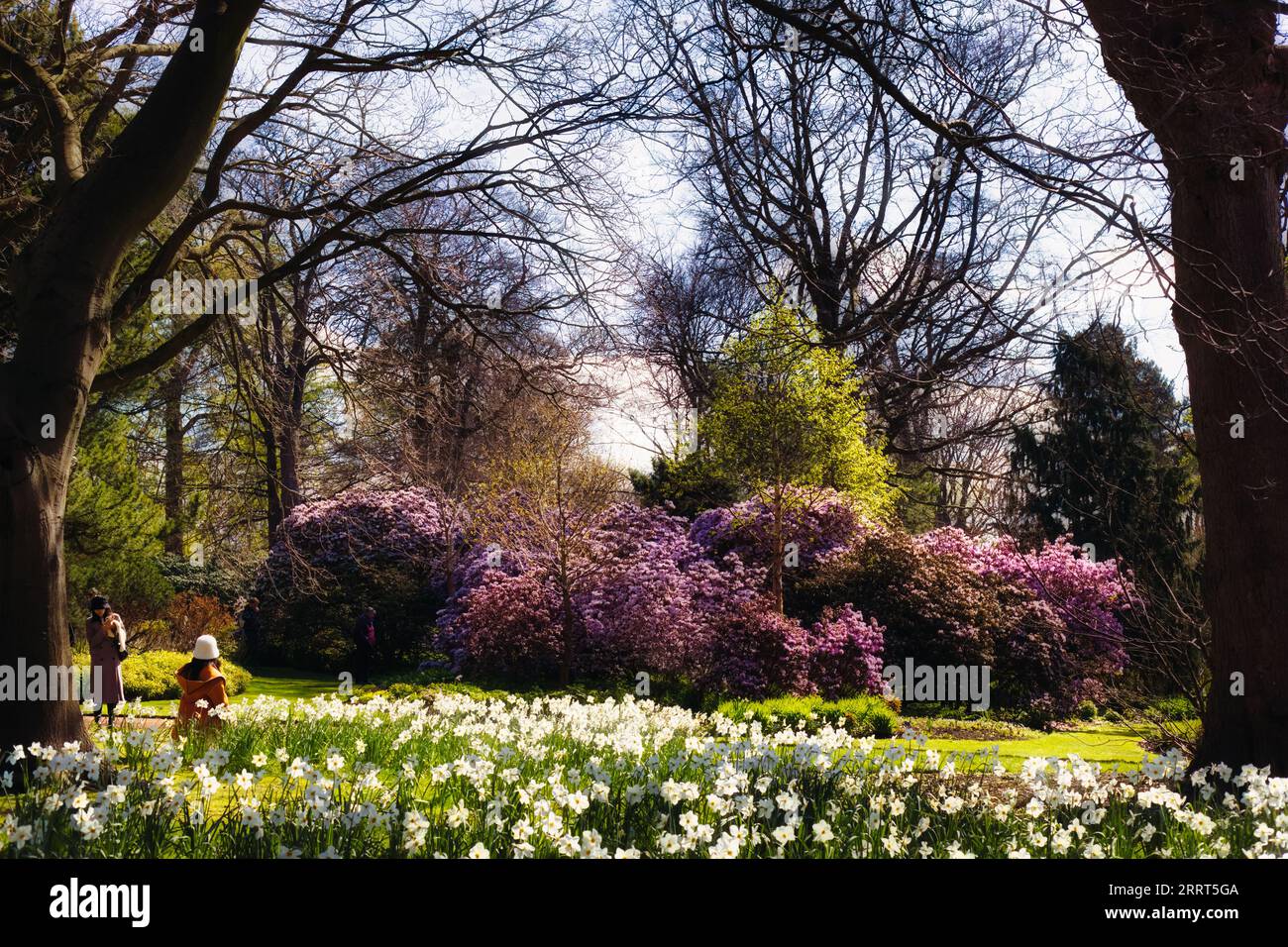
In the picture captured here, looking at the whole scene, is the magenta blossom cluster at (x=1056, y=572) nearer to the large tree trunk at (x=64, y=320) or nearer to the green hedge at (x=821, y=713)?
the green hedge at (x=821, y=713)

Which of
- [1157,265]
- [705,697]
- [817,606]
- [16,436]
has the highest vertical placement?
[1157,265]

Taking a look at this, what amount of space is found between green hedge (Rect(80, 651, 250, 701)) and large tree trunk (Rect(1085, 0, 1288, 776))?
13.3 m

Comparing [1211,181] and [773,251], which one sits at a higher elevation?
[773,251]

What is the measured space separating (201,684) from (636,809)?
194 inches

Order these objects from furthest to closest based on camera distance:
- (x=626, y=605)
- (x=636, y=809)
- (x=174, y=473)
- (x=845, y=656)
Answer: (x=174, y=473) → (x=626, y=605) → (x=845, y=656) → (x=636, y=809)

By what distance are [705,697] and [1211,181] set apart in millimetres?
9631

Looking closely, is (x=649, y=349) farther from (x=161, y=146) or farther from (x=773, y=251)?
(x=161, y=146)

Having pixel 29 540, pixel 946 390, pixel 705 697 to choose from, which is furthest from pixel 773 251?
pixel 29 540

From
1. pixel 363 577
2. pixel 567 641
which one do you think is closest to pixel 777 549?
pixel 567 641

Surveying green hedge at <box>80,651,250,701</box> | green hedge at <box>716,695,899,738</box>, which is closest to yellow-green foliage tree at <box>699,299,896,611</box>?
green hedge at <box>716,695,899,738</box>

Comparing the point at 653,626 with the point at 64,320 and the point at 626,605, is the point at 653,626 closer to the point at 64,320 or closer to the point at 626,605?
the point at 626,605

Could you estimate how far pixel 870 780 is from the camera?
5680 millimetres

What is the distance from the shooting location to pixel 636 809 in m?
4.97

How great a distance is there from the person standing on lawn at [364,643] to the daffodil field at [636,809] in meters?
13.4
